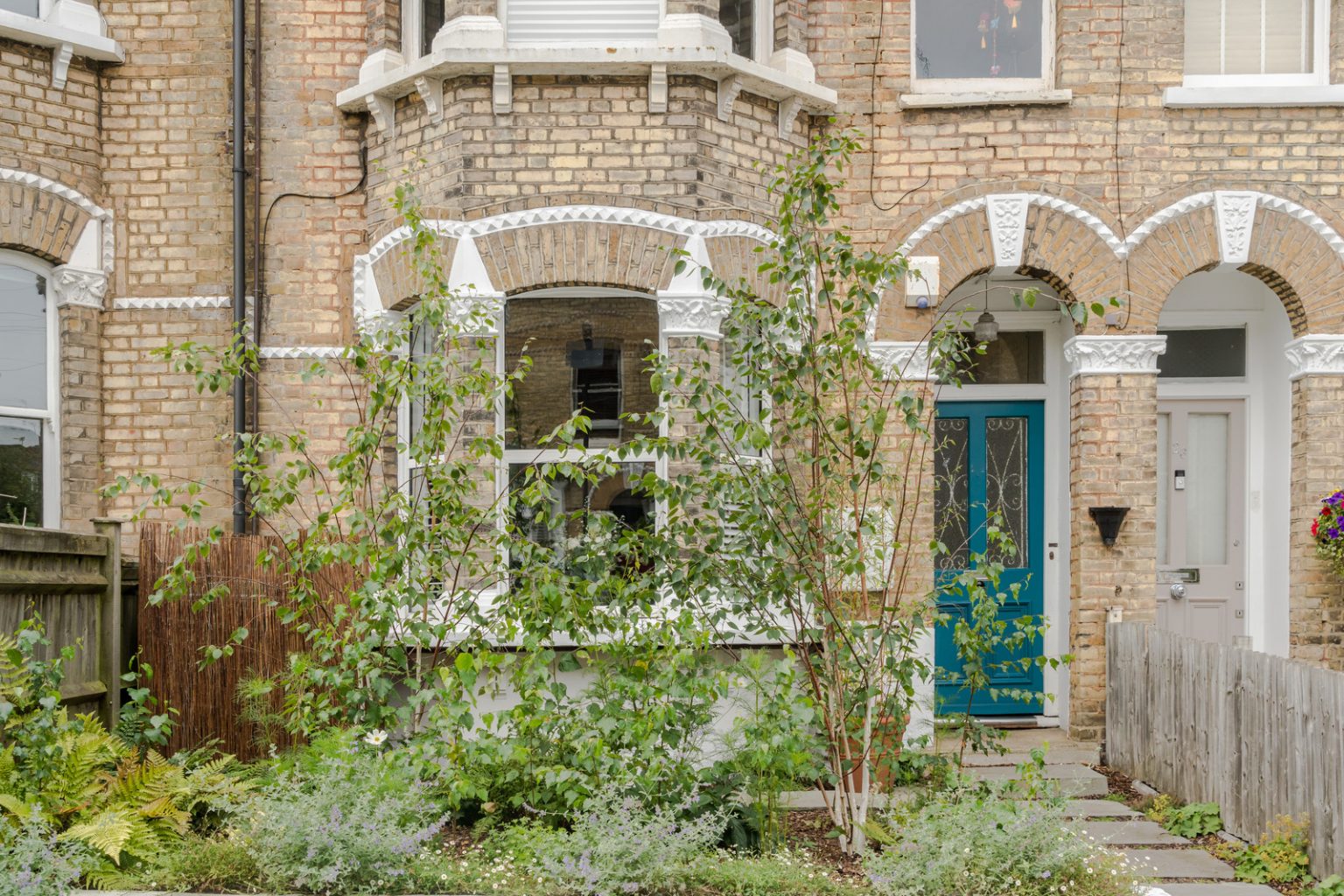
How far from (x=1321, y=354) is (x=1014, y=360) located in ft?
6.93

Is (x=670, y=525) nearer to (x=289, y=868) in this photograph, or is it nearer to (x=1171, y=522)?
(x=289, y=868)

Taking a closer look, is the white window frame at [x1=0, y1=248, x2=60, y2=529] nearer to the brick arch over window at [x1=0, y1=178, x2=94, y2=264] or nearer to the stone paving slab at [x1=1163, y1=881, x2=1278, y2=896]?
the brick arch over window at [x1=0, y1=178, x2=94, y2=264]

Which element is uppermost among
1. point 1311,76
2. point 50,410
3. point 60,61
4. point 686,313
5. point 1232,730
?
point 1311,76

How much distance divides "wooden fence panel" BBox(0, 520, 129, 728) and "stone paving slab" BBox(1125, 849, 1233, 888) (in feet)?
17.8

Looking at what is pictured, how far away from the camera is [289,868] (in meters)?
5.18

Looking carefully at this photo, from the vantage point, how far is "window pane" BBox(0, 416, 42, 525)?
8.36 metres

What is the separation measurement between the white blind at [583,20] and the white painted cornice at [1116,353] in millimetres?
3571

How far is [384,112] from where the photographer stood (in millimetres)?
8547

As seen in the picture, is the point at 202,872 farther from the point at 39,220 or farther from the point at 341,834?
the point at 39,220

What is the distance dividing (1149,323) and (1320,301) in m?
1.18

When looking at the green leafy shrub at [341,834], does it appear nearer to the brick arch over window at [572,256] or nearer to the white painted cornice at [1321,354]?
the brick arch over window at [572,256]

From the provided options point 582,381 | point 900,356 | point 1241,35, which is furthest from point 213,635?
point 1241,35

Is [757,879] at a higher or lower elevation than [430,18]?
lower

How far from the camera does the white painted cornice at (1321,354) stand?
8.78m
